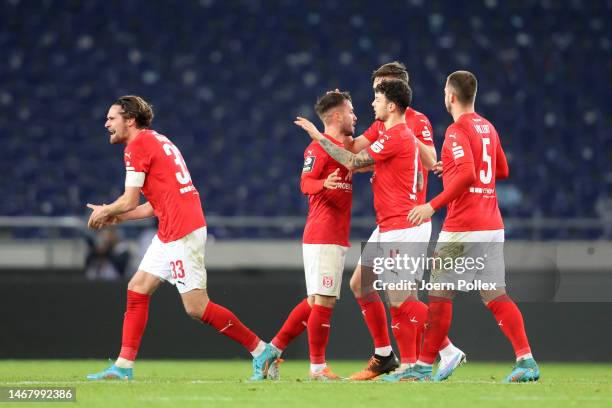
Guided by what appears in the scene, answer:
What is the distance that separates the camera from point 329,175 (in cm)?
654

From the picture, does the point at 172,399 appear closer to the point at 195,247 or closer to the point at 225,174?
A: the point at 195,247

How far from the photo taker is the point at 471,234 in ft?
21.0

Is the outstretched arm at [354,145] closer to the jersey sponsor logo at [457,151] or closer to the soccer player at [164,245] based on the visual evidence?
the jersey sponsor logo at [457,151]

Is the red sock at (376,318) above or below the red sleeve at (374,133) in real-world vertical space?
below

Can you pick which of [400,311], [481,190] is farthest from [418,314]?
[481,190]

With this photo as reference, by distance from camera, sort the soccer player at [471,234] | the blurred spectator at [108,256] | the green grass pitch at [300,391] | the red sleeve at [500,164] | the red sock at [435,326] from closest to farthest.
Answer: the green grass pitch at [300,391]
the soccer player at [471,234]
the red sock at [435,326]
the red sleeve at [500,164]
the blurred spectator at [108,256]

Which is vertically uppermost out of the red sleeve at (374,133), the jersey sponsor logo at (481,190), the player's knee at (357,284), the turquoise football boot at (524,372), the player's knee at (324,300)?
the red sleeve at (374,133)

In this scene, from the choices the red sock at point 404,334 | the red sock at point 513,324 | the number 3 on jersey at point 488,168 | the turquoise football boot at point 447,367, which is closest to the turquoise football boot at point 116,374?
the red sock at point 404,334

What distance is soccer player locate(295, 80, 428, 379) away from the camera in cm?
650

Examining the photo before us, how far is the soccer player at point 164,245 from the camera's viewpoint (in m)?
6.49

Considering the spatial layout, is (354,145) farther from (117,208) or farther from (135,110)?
(117,208)

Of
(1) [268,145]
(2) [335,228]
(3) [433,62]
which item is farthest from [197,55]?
(2) [335,228]

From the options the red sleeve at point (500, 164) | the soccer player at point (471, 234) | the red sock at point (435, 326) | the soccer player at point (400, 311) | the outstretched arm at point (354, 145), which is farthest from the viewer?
the outstretched arm at point (354, 145)

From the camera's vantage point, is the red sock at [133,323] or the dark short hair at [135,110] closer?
the red sock at [133,323]
